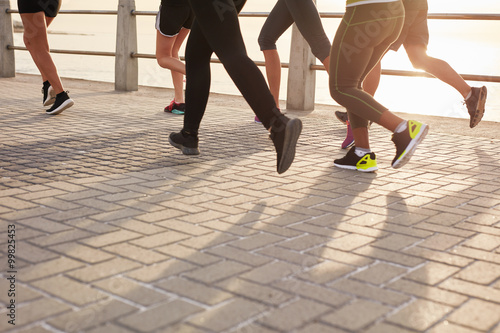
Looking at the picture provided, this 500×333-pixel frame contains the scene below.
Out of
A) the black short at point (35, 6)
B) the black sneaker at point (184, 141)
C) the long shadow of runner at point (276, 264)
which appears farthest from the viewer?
the black short at point (35, 6)

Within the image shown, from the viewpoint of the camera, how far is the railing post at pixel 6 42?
11.0 metres

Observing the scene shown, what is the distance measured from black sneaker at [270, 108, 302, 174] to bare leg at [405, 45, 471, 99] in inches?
76.7

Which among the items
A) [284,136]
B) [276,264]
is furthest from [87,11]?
[276,264]

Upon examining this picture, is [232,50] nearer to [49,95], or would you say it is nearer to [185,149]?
[185,149]

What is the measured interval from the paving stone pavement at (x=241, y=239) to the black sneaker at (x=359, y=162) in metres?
0.09

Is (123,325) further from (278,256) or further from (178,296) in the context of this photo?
(278,256)

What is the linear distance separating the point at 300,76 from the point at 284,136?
13.7ft

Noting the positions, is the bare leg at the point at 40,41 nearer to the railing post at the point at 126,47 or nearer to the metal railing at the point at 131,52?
the metal railing at the point at 131,52

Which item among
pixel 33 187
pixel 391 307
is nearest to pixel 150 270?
pixel 391 307

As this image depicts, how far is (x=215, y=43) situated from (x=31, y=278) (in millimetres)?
1895

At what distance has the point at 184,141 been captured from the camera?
4.51 m

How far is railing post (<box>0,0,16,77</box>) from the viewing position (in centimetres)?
1095

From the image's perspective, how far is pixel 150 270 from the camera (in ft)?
8.03

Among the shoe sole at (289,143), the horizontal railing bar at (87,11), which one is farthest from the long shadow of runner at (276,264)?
the horizontal railing bar at (87,11)
